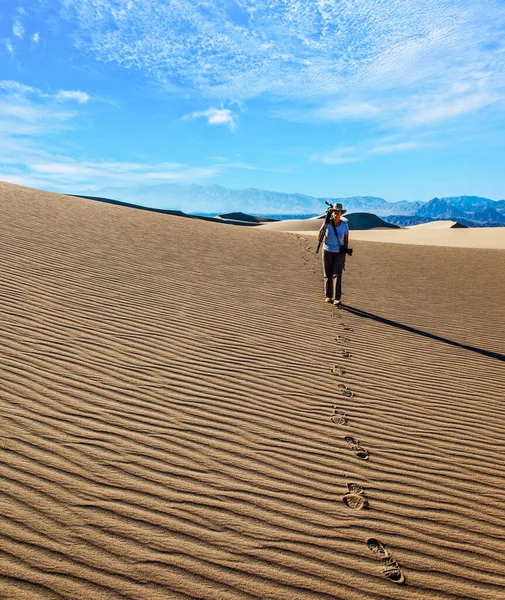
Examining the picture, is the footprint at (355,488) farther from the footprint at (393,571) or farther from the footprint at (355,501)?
the footprint at (393,571)

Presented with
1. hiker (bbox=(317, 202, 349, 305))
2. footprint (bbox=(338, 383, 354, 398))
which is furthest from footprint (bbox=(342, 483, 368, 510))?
hiker (bbox=(317, 202, 349, 305))

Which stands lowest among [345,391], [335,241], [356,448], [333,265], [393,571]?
[393,571]

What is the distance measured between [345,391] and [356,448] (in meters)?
1.09

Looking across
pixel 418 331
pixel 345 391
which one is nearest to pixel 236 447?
pixel 345 391

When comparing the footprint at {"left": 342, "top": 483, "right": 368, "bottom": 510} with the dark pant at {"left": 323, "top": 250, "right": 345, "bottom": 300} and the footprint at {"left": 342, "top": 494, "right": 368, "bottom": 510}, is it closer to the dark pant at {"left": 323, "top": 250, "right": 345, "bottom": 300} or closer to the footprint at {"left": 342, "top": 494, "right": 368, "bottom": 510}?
the footprint at {"left": 342, "top": 494, "right": 368, "bottom": 510}

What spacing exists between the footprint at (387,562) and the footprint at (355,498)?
28cm

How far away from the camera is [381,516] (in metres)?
2.76

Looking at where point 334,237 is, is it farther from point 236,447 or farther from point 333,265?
point 236,447

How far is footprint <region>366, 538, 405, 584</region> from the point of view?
2.33m

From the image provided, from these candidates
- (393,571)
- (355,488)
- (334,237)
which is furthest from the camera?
(334,237)

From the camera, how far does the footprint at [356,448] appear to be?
11.2 feet

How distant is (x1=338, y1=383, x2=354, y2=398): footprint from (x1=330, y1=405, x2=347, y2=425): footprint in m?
0.39

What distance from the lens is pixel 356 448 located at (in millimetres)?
3490

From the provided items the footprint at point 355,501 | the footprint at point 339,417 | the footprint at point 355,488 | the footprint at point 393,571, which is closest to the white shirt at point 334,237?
the footprint at point 339,417
